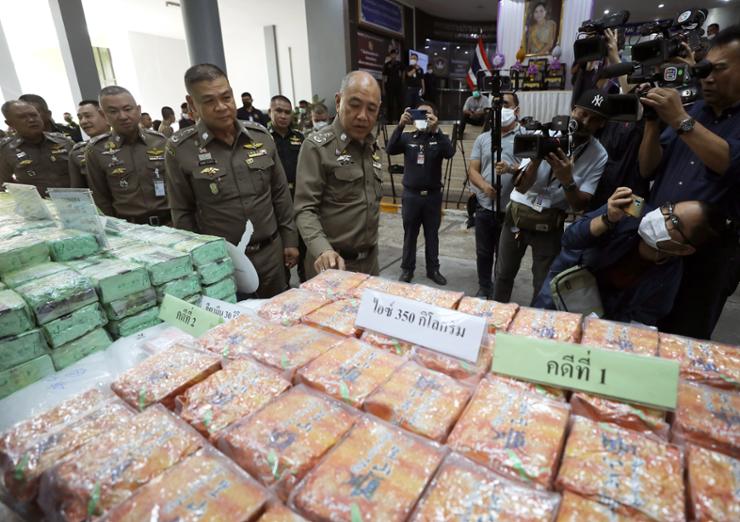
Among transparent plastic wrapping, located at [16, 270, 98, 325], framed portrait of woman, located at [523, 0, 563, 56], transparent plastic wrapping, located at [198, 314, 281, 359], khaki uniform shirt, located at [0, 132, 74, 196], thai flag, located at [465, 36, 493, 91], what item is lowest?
transparent plastic wrapping, located at [198, 314, 281, 359]

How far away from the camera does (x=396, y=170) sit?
565 cm

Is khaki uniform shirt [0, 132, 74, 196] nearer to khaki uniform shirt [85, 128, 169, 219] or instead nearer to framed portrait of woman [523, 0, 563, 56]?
khaki uniform shirt [85, 128, 169, 219]

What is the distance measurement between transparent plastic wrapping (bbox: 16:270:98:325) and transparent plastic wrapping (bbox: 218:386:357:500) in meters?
0.65

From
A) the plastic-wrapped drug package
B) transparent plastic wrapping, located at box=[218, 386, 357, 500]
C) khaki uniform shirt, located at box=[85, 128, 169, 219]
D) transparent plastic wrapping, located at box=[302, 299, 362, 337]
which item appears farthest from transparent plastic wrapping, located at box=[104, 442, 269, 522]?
khaki uniform shirt, located at box=[85, 128, 169, 219]

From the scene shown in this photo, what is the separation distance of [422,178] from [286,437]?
330cm

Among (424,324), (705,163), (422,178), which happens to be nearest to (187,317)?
(424,324)

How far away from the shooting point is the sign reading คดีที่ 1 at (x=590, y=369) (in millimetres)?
739

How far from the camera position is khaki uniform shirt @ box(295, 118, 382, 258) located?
79.7 inches

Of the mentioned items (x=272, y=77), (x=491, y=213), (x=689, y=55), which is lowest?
(x=491, y=213)

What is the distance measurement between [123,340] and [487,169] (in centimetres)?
310

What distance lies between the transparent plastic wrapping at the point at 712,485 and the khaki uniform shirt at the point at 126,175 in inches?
131

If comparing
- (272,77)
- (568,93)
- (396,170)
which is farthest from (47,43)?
(568,93)

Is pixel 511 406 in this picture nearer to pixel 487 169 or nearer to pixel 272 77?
pixel 487 169

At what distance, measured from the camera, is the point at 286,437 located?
2.41ft
